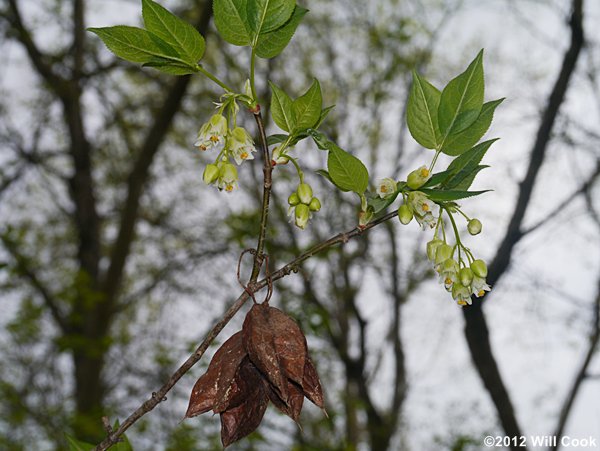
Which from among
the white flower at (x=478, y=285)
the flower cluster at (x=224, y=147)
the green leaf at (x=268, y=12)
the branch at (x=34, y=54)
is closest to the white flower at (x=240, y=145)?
the flower cluster at (x=224, y=147)

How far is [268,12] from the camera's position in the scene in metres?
0.89

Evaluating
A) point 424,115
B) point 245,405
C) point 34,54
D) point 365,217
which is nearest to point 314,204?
point 365,217

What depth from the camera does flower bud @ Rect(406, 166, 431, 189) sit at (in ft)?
3.11

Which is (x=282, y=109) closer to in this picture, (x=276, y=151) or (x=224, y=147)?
(x=276, y=151)

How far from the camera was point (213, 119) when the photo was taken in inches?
40.9

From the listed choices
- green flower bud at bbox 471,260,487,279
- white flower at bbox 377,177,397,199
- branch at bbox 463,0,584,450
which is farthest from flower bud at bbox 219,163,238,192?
branch at bbox 463,0,584,450

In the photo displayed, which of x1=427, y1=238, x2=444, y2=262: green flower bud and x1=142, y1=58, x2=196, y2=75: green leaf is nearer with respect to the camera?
x1=142, y1=58, x2=196, y2=75: green leaf

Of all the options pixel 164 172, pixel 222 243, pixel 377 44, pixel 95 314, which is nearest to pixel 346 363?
pixel 222 243

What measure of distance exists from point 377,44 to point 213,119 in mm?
5445

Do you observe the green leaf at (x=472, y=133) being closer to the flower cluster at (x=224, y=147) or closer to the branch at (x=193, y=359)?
the branch at (x=193, y=359)

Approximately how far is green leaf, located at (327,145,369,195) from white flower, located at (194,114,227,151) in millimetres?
220

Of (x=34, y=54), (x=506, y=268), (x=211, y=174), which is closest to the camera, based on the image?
(x=211, y=174)

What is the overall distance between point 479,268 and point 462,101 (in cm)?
32

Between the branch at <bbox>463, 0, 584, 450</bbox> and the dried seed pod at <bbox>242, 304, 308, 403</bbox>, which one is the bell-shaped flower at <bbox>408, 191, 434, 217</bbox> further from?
the branch at <bbox>463, 0, 584, 450</bbox>
